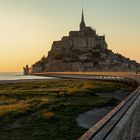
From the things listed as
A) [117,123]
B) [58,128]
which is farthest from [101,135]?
[58,128]

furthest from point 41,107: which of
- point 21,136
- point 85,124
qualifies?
point 21,136

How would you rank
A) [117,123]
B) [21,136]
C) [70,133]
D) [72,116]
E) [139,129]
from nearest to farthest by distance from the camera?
[117,123]
[139,129]
[21,136]
[70,133]
[72,116]

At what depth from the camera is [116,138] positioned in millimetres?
7680

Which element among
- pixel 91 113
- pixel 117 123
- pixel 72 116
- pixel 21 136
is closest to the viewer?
pixel 117 123

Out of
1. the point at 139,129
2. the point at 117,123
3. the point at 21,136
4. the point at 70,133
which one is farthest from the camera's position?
the point at 70,133

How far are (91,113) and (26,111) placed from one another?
210 inches

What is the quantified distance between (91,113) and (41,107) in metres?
4.02

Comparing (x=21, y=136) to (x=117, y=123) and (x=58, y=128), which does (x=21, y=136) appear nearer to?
(x=58, y=128)

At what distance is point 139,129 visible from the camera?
15562 millimetres

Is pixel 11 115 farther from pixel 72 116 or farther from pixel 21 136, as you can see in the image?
pixel 21 136

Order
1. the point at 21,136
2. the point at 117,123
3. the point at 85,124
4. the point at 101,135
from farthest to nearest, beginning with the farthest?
the point at 85,124 → the point at 21,136 → the point at 117,123 → the point at 101,135

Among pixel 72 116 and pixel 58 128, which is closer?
pixel 58 128

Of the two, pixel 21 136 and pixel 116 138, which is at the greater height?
pixel 116 138

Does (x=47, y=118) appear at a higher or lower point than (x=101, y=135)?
lower
